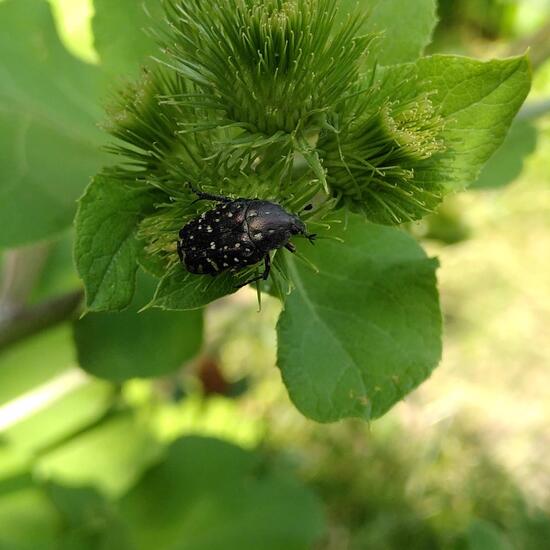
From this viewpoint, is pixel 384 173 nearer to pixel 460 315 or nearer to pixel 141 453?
pixel 141 453

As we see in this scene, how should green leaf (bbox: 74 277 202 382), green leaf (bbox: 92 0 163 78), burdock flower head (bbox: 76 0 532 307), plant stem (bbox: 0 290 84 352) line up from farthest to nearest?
plant stem (bbox: 0 290 84 352)
green leaf (bbox: 74 277 202 382)
green leaf (bbox: 92 0 163 78)
burdock flower head (bbox: 76 0 532 307)

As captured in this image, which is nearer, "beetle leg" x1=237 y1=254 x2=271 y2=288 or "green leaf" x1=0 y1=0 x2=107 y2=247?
"beetle leg" x1=237 y1=254 x2=271 y2=288

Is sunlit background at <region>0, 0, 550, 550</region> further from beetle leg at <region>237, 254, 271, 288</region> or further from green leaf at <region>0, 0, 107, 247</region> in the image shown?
beetle leg at <region>237, 254, 271, 288</region>

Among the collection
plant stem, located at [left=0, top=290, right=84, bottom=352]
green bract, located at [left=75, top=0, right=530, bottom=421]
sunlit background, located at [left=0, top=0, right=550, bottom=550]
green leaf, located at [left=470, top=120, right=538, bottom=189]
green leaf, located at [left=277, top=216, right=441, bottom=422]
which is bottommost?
sunlit background, located at [left=0, top=0, right=550, bottom=550]

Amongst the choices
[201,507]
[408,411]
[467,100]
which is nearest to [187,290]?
[467,100]

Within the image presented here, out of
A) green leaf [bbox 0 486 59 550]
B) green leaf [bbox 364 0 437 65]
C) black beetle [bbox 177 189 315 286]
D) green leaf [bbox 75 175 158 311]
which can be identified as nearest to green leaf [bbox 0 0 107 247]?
green leaf [bbox 75 175 158 311]

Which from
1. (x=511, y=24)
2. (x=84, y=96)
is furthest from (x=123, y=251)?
(x=511, y=24)

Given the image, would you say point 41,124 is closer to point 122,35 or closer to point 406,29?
point 122,35
